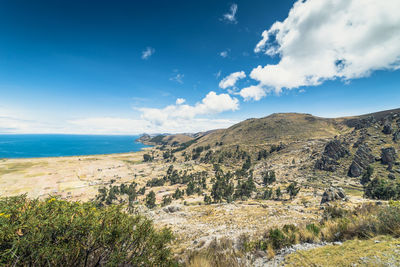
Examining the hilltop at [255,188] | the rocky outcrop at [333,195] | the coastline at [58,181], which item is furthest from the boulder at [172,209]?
the coastline at [58,181]

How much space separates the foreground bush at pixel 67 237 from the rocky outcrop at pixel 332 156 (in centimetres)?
8930

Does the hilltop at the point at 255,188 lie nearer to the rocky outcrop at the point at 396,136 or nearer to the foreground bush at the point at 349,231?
the foreground bush at the point at 349,231

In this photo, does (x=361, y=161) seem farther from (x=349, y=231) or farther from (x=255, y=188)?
(x=349, y=231)

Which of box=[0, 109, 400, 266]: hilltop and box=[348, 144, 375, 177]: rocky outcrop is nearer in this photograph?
box=[0, 109, 400, 266]: hilltop

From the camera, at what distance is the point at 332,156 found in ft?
250

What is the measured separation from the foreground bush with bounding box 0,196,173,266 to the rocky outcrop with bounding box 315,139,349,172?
89297 millimetres

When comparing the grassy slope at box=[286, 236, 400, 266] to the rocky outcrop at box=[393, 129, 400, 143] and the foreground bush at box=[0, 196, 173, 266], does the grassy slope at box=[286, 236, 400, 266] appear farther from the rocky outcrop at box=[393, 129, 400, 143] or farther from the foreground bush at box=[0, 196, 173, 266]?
the rocky outcrop at box=[393, 129, 400, 143]

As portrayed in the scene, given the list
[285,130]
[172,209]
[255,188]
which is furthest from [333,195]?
[285,130]

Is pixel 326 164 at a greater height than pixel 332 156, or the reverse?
pixel 332 156

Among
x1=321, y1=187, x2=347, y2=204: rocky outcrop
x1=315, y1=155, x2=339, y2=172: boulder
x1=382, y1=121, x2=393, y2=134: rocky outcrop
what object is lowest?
x1=315, y1=155, x2=339, y2=172: boulder

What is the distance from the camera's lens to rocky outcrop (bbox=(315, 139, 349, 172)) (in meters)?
71.6

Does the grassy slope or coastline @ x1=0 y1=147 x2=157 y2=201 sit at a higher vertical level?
the grassy slope

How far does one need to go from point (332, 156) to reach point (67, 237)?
101312 mm

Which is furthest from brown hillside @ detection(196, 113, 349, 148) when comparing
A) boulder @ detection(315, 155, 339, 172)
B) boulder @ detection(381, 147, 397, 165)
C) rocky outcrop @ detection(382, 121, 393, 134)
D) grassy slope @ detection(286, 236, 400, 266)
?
grassy slope @ detection(286, 236, 400, 266)
